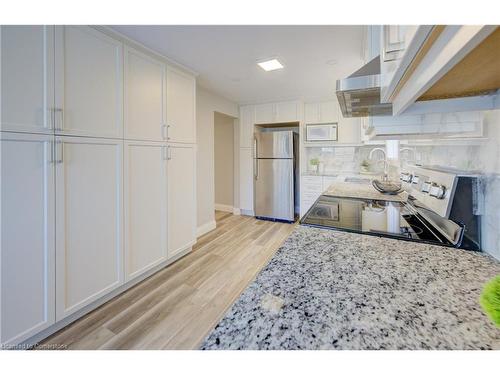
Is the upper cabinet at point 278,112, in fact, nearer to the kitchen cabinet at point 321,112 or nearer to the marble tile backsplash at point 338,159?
the kitchen cabinet at point 321,112

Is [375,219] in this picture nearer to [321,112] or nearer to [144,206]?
[144,206]

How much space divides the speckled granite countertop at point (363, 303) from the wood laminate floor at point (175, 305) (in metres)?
0.30

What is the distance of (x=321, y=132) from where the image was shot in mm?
4086

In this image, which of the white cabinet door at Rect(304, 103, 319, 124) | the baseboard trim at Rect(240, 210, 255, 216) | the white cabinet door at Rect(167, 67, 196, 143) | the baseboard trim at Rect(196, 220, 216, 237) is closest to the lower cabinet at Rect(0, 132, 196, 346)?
the white cabinet door at Rect(167, 67, 196, 143)

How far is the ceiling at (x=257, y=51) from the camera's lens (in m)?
1.82

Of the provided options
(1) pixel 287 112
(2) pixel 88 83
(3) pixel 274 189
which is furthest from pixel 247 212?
(2) pixel 88 83

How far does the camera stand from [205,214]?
141 inches

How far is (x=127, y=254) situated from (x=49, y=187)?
0.83m

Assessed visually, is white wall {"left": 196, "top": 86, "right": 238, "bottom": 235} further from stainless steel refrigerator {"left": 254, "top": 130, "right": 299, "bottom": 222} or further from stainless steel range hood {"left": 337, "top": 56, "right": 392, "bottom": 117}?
stainless steel range hood {"left": 337, "top": 56, "right": 392, "bottom": 117}

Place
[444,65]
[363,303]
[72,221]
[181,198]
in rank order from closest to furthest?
[444,65], [363,303], [72,221], [181,198]

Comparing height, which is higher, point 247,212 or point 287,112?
point 287,112

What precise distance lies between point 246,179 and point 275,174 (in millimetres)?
708

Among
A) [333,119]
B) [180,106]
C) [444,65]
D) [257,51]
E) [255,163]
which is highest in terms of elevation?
[257,51]
